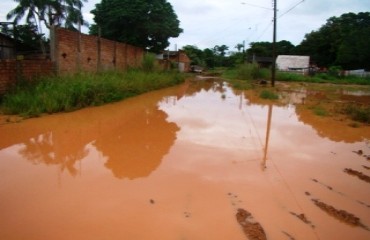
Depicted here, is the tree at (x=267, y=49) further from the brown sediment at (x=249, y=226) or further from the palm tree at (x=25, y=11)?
the brown sediment at (x=249, y=226)

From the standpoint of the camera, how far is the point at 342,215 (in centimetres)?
350

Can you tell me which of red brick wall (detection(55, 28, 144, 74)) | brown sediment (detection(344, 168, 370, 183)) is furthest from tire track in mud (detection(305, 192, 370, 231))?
red brick wall (detection(55, 28, 144, 74))

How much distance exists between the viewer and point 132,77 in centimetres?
1561

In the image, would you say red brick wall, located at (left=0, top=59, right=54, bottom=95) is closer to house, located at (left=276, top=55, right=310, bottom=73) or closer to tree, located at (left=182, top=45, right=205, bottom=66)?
house, located at (left=276, top=55, right=310, bottom=73)

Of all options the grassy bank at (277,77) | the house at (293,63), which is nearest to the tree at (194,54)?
the house at (293,63)

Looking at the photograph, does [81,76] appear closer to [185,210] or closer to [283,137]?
[283,137]

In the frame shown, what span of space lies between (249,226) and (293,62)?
4786 centimetres

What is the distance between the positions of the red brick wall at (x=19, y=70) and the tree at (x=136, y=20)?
1118 centimetres

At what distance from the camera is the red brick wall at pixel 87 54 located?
12.4 metres

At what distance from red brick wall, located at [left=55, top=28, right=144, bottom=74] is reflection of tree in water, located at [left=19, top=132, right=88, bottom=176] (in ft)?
→ 21.6

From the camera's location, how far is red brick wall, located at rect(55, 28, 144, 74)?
12.4m

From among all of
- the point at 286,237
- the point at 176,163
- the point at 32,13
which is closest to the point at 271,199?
the point at 286,237

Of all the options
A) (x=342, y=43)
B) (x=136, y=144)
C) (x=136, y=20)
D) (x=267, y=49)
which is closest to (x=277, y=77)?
(x=342, y=43)

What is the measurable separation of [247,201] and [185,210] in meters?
0.81
